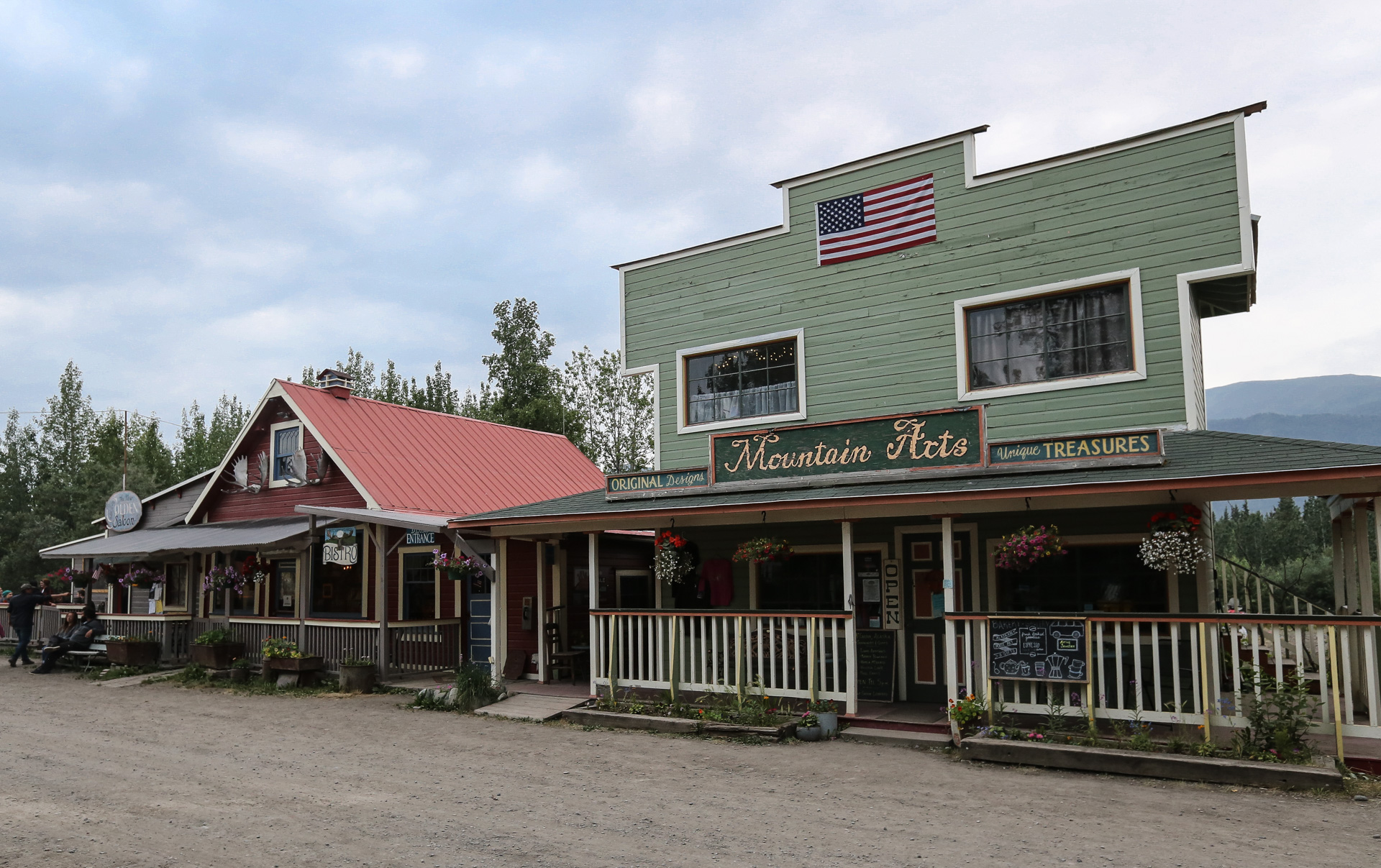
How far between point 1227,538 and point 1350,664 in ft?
69.8

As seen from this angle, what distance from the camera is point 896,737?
10.5 metres

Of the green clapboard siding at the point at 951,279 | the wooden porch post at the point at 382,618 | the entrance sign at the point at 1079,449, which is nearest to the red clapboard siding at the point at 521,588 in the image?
the wooden porch post at the point at 382,618

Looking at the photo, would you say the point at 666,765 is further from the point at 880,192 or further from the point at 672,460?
the point at 880,192

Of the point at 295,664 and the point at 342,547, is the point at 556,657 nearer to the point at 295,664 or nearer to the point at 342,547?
the point at 342,547

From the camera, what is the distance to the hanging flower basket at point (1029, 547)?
10.1 meters

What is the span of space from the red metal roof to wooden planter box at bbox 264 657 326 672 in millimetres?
2955

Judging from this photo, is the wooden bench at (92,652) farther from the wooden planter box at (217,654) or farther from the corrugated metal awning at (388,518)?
the corrugated metal awning at (388,518)

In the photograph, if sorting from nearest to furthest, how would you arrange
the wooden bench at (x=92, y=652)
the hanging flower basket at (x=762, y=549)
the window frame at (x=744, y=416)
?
the hanging flower basket at (x=762, y=549) < the window frame at (x=744, y=416) < the wooden bench at (x=92, y=652)

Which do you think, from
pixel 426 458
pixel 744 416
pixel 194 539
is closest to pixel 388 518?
pixel 426 458

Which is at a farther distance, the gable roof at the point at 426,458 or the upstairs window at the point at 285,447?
the upstairs window at the point at 285,447

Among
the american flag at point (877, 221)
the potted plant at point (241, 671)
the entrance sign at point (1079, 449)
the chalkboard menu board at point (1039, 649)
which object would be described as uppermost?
the american flag at point (877, 221)

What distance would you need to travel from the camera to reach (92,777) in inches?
360

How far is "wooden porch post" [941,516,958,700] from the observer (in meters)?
10.3

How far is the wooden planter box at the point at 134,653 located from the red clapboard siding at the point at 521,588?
26.0 ft
